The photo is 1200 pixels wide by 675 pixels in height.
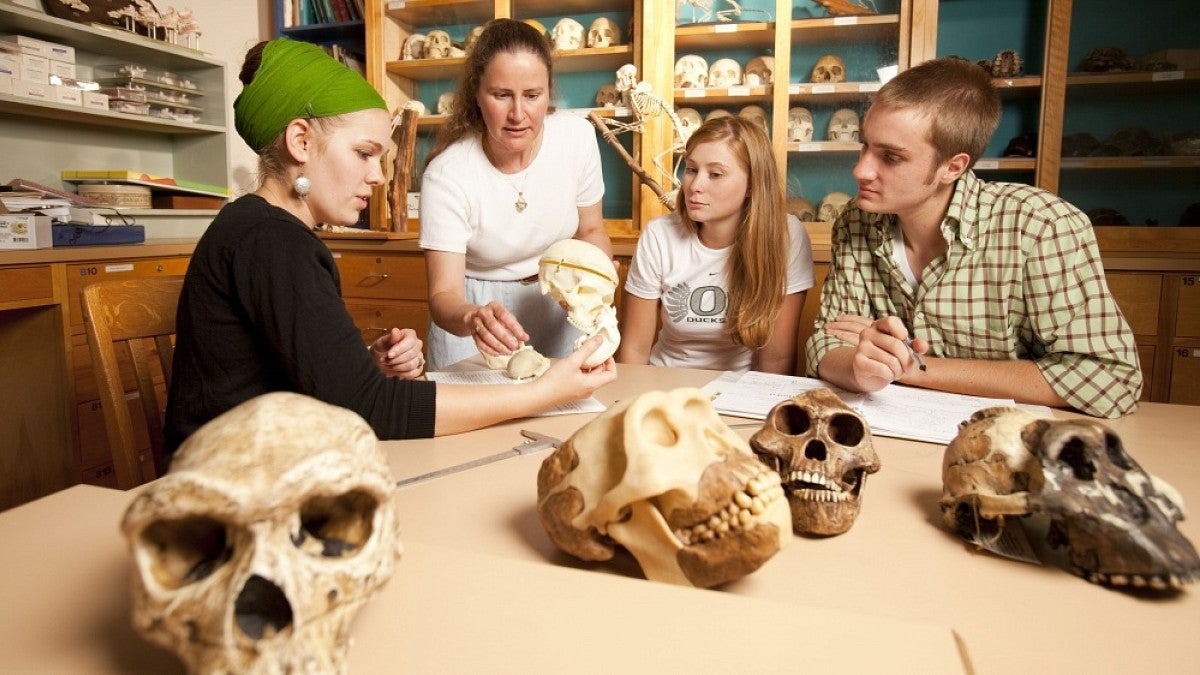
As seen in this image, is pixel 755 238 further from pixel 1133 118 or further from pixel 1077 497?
pixel 1133 118

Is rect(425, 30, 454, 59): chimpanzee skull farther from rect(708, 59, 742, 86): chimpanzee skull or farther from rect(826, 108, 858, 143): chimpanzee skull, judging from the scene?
rect(826, 108, 858, 143): chimpanzee skull

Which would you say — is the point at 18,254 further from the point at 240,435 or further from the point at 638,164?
the point at 240,435

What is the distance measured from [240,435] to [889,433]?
118cm

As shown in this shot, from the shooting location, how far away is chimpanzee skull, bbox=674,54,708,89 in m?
4.15

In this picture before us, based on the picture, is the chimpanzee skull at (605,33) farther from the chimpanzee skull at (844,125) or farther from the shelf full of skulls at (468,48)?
the chimpanzee skull at (844,125)

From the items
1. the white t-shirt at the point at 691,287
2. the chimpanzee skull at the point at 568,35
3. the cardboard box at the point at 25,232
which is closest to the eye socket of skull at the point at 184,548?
the white t-shirt at the point at 691,287

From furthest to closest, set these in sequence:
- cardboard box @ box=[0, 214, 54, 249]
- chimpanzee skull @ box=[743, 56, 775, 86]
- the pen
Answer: chimpanzee skull @ box=[743, 56, 775, 86]
cardboard box @ box=[0, 214, 54, 249]
the pen

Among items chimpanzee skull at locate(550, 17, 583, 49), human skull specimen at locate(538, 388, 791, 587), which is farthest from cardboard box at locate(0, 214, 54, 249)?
human skull specimen at locate(538, 388, 791, 587)

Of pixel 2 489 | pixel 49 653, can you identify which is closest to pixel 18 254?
pixel 2 489

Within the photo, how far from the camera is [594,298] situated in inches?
71.5

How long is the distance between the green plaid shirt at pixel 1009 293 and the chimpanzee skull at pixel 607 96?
248 cm

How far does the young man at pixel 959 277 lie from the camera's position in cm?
169

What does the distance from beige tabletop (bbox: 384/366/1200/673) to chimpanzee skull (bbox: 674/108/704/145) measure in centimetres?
298

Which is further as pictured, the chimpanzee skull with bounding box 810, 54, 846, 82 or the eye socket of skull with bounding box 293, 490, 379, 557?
the chimpanzee skull with bounding box 810, 54, 846, 82
